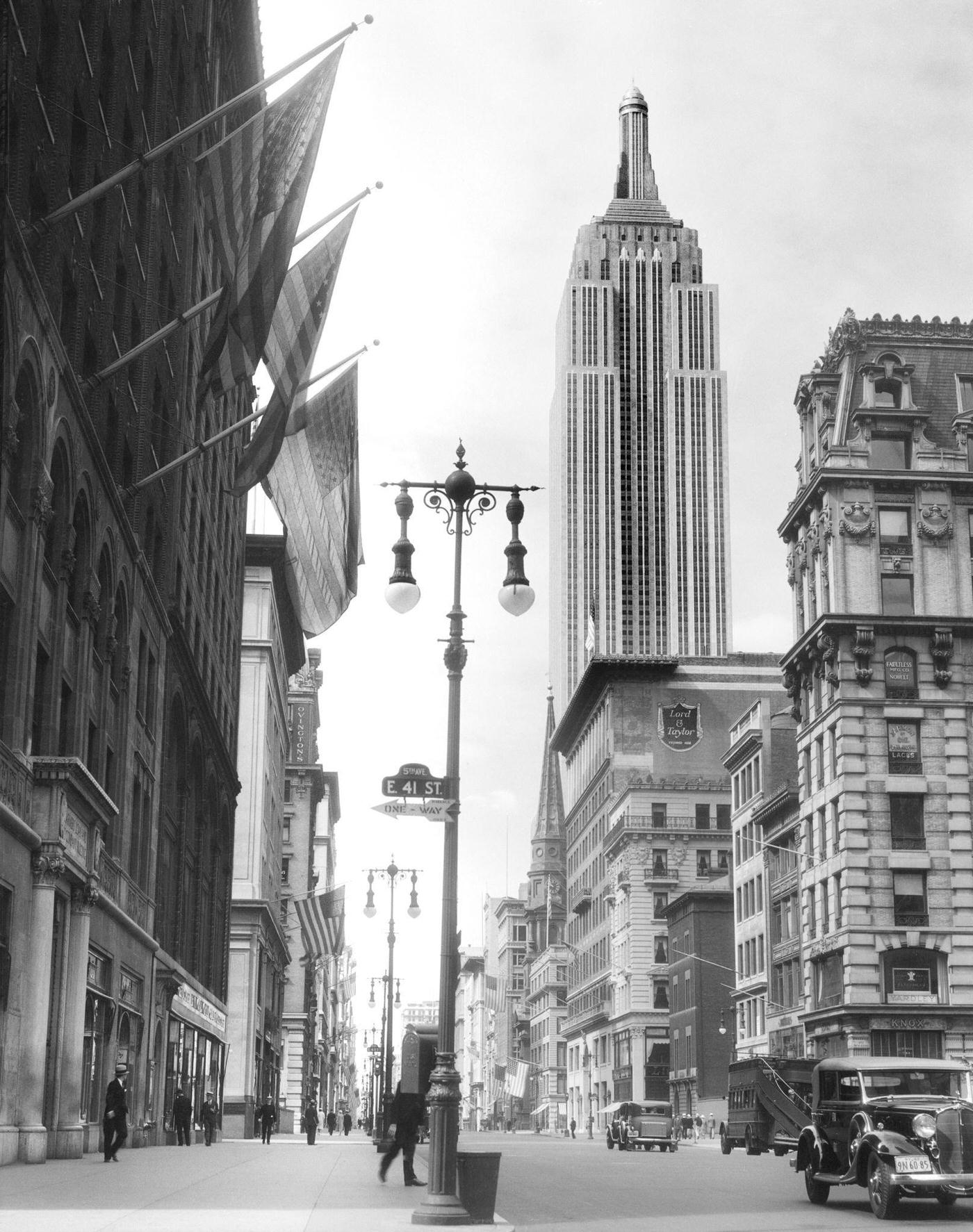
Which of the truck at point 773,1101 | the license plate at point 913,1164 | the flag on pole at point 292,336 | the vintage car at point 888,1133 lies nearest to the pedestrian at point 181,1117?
the truck at point 773,1101

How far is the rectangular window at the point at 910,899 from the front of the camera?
68.7 metres

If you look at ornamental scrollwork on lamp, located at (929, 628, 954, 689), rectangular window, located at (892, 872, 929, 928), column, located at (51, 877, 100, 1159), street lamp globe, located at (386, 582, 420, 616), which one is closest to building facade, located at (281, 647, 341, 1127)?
rectangular window, located at (892, 872, 929, 928)

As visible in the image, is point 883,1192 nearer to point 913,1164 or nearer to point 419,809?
point 913,1164

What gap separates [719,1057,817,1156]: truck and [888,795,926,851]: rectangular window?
1554cm

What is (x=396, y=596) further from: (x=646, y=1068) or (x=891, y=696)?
(x=646, y=1068)

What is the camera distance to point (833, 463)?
73500 millimetres

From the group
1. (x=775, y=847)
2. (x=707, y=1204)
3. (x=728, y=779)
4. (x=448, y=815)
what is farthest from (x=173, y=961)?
(x=728, y=779)

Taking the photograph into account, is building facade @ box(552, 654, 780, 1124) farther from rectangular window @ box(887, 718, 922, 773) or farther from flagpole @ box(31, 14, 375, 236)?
flagpole @ box(31, 14, 375, 236)

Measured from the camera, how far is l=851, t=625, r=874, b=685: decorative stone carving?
71.1 m

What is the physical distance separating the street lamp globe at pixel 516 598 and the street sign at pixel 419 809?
273 cm

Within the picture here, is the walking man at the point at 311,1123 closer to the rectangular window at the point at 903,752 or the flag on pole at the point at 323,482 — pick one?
the flag on pole at the point at 323,482

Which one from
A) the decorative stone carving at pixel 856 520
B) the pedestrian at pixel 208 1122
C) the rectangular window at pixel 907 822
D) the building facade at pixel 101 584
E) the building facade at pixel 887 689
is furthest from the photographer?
the decorative stone carving at pixel 856 520

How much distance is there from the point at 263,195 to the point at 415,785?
40.2 ft

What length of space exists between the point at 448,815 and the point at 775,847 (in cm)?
6155
